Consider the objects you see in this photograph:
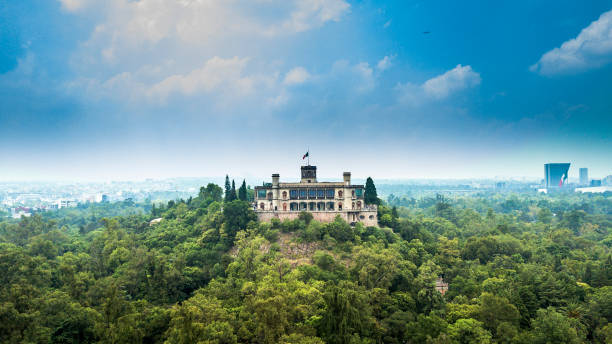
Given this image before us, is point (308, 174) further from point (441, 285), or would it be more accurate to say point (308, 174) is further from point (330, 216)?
point (441, 285)

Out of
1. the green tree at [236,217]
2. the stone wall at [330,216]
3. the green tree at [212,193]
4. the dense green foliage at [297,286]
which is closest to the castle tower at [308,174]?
the stone wall at [330,216]

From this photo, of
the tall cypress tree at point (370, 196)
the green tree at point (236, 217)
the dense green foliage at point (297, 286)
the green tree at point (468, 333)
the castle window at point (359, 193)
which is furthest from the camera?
the tall cypress tree at point (370, 196)

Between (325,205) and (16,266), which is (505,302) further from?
(16,266)

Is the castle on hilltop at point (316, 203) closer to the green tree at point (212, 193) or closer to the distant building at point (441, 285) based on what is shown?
the distant building at point (441, 285)

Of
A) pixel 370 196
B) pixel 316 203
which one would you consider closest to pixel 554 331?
pixel 370 196

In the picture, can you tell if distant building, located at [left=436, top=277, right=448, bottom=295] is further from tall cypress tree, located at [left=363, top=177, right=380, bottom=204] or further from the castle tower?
the castle tower
